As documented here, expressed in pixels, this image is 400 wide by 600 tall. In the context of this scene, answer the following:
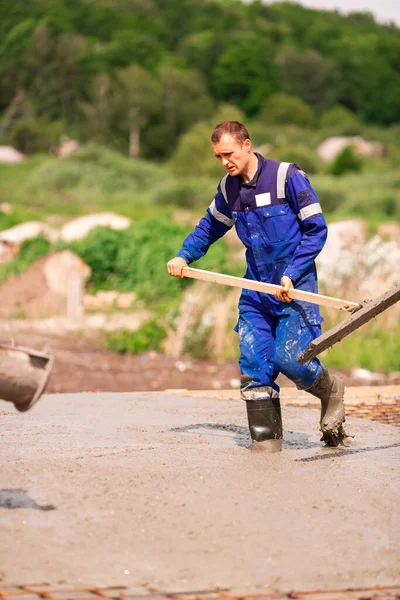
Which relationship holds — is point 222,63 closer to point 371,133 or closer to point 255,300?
point 371,133

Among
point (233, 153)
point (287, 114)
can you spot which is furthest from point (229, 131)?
point (287, 114)

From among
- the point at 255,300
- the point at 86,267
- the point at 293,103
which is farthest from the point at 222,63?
the point at 255,300

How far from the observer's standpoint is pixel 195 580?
13.3 ft

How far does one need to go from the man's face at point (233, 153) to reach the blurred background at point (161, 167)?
5.11 m

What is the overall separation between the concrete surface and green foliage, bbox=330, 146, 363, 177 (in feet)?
128

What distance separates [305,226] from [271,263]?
27 cm

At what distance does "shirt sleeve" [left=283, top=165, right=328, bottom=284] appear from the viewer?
19.0 feet

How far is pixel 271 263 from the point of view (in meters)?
5.94

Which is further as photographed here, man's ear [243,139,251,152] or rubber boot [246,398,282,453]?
rubber boot [246,398,282,453]

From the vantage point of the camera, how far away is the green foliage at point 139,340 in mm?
13195

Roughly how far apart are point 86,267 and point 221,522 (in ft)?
39.1

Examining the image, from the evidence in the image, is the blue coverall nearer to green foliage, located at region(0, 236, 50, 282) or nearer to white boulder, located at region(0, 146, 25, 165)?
green foliage, located at region(0, 236, 50, 282)

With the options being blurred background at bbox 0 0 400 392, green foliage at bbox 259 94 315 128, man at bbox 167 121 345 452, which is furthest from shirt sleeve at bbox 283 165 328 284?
green foliage at bbox 259 94 315 128

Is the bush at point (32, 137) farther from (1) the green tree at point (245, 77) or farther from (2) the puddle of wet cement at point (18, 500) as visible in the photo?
(2) the puddle of wet cement at point (18, 500)
